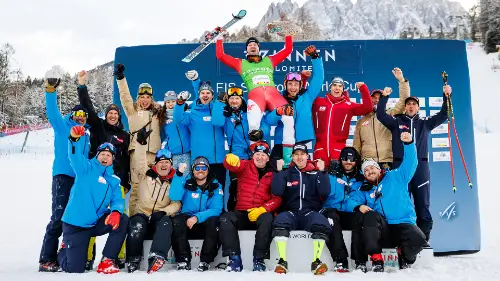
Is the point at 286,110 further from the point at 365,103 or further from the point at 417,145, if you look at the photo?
the point at 417,145

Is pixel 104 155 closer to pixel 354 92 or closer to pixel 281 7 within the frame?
pixel 354 92

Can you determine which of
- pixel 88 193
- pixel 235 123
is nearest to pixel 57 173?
pixel 88 193

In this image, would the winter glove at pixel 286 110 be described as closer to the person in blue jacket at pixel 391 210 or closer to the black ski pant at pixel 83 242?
the person in blue jacket at pixel 391 210

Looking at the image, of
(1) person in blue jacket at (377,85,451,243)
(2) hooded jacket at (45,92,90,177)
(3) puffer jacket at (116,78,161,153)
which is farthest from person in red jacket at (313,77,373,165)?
(2) hooded jacket at (45,92,90,177)

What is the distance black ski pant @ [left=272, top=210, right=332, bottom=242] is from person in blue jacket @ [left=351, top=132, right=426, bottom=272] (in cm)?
37

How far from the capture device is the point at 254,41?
5484mm

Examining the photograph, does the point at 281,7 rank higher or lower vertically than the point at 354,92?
higher

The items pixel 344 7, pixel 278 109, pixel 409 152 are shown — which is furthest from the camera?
pixel 344 7

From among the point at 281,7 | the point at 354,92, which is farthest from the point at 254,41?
the point at 281,7

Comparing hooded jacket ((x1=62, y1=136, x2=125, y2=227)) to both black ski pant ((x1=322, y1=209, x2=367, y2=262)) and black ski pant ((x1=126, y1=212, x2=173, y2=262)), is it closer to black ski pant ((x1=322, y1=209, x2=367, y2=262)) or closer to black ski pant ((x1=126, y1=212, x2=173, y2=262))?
black ski pant ((x1=126, y1=212, x2=173, y2=262))

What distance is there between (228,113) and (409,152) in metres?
1.92

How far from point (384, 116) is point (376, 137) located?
0.30 metres

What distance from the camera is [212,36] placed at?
5.96 metres

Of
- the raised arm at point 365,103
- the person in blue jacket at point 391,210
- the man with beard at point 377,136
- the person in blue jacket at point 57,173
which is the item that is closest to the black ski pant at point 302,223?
the person in blue jacket at point 391,210
